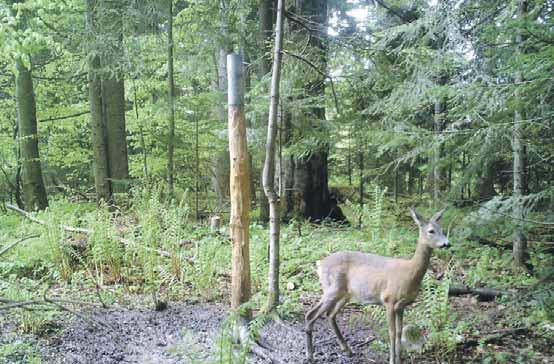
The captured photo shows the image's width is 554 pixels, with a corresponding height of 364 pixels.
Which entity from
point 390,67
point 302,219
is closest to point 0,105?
point 302,219

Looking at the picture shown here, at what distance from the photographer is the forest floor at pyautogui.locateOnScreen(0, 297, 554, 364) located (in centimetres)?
358

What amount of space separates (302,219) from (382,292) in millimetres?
5097

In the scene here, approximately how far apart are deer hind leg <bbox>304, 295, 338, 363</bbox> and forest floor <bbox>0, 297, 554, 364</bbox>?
11cm

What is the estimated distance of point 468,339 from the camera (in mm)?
3887

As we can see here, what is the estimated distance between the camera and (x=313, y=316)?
11.6ft

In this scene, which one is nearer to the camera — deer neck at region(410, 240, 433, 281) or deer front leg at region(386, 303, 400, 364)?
deer neck at region(410, 240, 433, 281)

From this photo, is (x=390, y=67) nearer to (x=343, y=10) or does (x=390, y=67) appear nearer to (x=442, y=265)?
(x=442, y=265)

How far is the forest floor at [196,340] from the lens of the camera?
3.58 meters

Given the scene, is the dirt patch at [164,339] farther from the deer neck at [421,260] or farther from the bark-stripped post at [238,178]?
the deer neck at [421,260]

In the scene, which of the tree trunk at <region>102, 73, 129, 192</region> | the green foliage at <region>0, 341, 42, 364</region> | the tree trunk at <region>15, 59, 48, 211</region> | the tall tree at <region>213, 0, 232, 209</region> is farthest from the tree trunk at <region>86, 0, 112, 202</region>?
the green foliage at <region>0, 341, 42, 364</region>

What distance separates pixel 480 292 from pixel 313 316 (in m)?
2.28

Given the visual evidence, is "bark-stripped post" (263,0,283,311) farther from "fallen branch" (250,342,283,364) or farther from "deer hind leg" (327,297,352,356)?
"deer hind leg" (327,297,352,356)

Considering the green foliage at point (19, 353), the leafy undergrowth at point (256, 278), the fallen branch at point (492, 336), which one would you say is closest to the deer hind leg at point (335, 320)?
the leafy undergrowth at point (256, 278)

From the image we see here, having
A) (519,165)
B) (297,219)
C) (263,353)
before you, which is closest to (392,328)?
(263,353)
